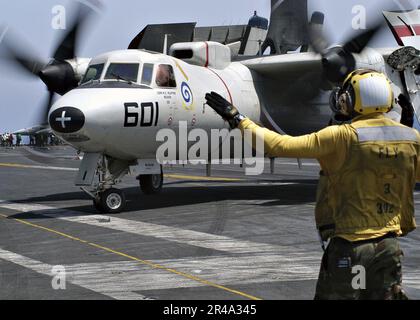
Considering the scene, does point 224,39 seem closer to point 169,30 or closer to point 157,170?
point 169,30

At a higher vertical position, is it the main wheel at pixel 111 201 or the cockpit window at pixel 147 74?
the cockpit window at pixel 147 74

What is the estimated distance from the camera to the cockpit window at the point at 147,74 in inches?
656

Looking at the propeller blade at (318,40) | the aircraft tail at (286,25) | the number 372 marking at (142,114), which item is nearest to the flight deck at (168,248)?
the number 372 marking at (142,114)

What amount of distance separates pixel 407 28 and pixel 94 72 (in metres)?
9.13

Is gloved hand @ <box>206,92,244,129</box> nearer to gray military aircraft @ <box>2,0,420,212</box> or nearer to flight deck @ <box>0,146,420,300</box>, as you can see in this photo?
flight deck @ <box>0,146,420,300</box>

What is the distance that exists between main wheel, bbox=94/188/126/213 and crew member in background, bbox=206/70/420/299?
1187 cm

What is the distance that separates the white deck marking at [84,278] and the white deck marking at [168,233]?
2593 millimetres

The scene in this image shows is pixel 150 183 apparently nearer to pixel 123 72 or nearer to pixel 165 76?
pixel 165 76

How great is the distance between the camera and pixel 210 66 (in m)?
19.8

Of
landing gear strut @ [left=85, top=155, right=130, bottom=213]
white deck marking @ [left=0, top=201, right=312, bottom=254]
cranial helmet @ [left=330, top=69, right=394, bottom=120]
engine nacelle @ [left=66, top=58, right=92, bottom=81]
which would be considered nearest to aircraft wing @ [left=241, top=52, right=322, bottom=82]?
engine nacelle @ [left=66, top=58, right=92, bottom=81]

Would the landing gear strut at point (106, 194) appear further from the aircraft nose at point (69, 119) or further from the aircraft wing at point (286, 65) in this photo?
the aircraft wing at point (286, 65)

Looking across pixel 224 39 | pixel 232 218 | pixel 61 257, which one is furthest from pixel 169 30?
pixel 61 257
